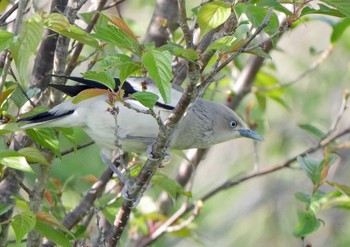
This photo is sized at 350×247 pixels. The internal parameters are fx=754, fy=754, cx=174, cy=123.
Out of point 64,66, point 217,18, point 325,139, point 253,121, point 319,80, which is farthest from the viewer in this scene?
point 319,80

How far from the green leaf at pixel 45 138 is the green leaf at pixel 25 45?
703 mm

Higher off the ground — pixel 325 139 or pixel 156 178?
pixel 156 178

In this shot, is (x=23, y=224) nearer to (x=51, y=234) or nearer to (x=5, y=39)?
(x=51, y=234)

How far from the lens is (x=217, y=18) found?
2615mm

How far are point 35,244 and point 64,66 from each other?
0.83 metres

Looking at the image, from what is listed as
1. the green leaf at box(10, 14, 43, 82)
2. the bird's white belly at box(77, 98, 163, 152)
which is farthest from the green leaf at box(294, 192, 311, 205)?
the green leaf at box(10, 14, 43, 82)

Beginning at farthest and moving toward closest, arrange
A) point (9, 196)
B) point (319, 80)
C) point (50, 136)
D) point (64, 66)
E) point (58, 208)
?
1. point (319, 80)
2. point (58, 208)
3. point (9, 196)
4. point (64, 66)
5. point (50, 136)

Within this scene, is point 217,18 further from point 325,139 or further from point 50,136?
point 325,139

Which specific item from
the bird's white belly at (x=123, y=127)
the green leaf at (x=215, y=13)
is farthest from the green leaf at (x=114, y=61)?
the bird's white belly at (x=123, y=127)

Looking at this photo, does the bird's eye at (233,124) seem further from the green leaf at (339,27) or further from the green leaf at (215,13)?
the green leaf at (215,13)

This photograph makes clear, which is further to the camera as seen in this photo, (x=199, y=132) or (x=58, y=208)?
(x=58, y=208)

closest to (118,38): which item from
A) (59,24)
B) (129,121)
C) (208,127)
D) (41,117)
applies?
(59,24)

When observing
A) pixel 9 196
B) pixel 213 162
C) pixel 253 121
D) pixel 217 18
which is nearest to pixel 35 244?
pixel 9 196

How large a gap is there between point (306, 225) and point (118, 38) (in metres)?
1.46
